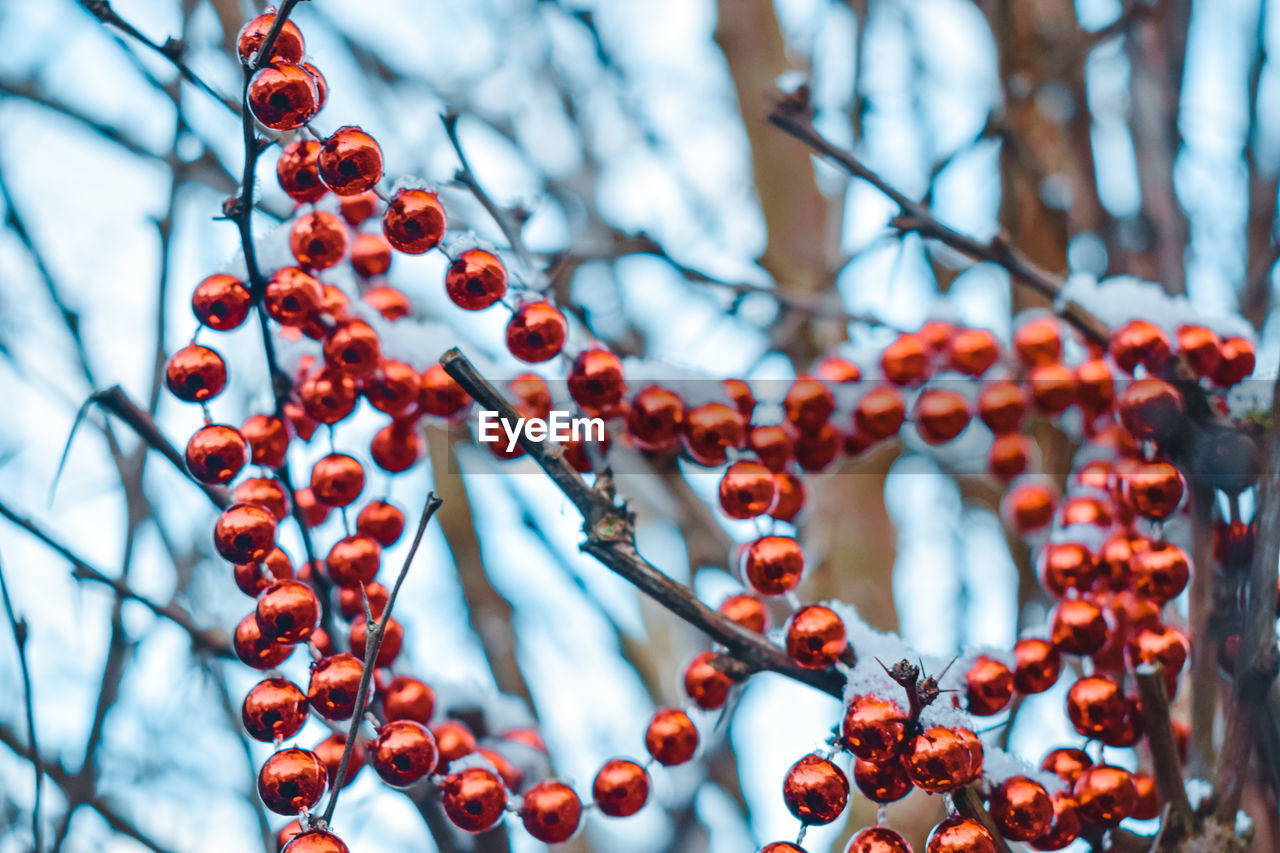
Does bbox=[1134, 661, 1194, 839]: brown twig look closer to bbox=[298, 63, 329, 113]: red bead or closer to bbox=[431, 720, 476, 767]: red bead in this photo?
bbox=[431, 720, 476, 767]: red bead

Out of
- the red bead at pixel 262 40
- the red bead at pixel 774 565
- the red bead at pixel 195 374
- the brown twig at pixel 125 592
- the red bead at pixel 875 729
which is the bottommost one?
the red bead at pixel 875 729

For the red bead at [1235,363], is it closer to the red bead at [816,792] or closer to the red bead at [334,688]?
the red bead at [816,792]

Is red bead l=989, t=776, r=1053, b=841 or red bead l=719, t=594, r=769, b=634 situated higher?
red bead l=719, t=594, r=769, b=634

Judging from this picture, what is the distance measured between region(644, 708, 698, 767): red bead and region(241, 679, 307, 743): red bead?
275 millimetres

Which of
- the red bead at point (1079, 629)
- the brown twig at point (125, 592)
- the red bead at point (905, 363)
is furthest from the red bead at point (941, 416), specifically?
the brown twig at point (125, 592)

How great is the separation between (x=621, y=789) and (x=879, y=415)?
0.42m

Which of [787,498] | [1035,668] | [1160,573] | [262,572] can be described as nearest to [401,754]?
[262,572]

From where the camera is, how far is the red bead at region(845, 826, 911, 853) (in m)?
0.59

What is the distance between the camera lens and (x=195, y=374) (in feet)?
2.39

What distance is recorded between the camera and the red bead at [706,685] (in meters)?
0.77

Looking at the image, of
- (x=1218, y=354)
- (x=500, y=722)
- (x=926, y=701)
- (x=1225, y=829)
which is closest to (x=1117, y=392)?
(x=1218, y=354)

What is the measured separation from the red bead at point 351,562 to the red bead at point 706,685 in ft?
0.88

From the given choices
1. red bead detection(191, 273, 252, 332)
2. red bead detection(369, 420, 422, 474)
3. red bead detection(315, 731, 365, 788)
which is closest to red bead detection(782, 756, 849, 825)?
red bead detection(315, 731, 365, 788)

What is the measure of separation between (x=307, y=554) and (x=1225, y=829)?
2.27 feet
